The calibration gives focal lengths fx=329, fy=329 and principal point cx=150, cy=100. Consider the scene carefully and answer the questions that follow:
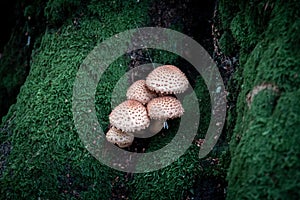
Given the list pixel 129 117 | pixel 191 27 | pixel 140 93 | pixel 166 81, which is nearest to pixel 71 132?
pixel 129 117

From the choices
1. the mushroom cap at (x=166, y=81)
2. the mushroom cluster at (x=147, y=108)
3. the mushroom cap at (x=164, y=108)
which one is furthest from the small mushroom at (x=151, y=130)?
the mushroom cap at (x=166, y=81)

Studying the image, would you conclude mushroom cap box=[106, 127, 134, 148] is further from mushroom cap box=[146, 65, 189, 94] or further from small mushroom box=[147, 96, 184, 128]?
mushroom cap box=[146, 65, 189, 94]

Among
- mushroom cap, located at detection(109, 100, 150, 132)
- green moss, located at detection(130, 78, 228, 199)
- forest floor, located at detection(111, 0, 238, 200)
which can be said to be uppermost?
forest floor, located at detection(111, 0, 238, 200)

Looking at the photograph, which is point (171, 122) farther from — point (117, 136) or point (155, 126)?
point (117, 136)

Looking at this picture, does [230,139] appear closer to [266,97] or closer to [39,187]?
[266,97]

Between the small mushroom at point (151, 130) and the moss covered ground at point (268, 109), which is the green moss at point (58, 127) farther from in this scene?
the moss covered ground at point (268, 109)

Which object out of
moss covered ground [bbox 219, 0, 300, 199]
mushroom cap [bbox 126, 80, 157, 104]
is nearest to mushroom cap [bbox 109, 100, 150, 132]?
mushroom cap [bbox 126, 80, 157, 104]
